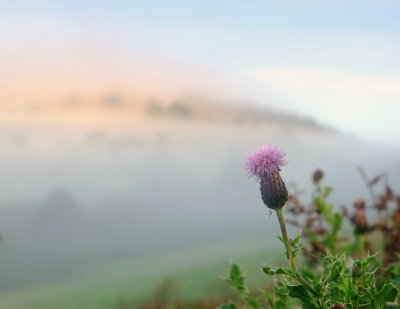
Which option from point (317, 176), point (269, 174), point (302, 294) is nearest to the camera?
point (302, 294)

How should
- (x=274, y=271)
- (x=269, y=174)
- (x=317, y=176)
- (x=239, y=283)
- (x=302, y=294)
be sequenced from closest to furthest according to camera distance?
(x=274, y=271), (x=302, y=294), (x=269, y=174), (x=239, y=283), (x=317, y=176)

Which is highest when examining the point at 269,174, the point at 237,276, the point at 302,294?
the point at 269,174

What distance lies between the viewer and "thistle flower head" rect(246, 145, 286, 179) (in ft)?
10.0

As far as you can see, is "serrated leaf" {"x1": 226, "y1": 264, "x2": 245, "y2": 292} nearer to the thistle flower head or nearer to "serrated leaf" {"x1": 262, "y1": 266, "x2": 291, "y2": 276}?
the thistle flower head

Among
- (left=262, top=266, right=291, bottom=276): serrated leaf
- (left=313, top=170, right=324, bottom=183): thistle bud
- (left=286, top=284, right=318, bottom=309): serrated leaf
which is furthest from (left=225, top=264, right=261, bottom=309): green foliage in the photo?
(left=313, top=170, right=324, bottom=183): thistle bud

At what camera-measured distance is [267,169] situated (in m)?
3.05

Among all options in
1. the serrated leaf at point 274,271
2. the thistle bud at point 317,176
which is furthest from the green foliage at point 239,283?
the thistle bud at point 317,176

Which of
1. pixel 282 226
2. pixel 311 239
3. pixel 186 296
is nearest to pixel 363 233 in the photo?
pixel 311 239

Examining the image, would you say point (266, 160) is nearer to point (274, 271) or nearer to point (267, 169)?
point (267, 169)

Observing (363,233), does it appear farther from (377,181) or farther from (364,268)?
(364,268)

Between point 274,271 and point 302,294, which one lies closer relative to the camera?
point 274,271

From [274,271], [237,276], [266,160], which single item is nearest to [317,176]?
[237,276]

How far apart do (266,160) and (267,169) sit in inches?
2.1

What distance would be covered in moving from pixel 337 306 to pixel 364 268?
0.33m
